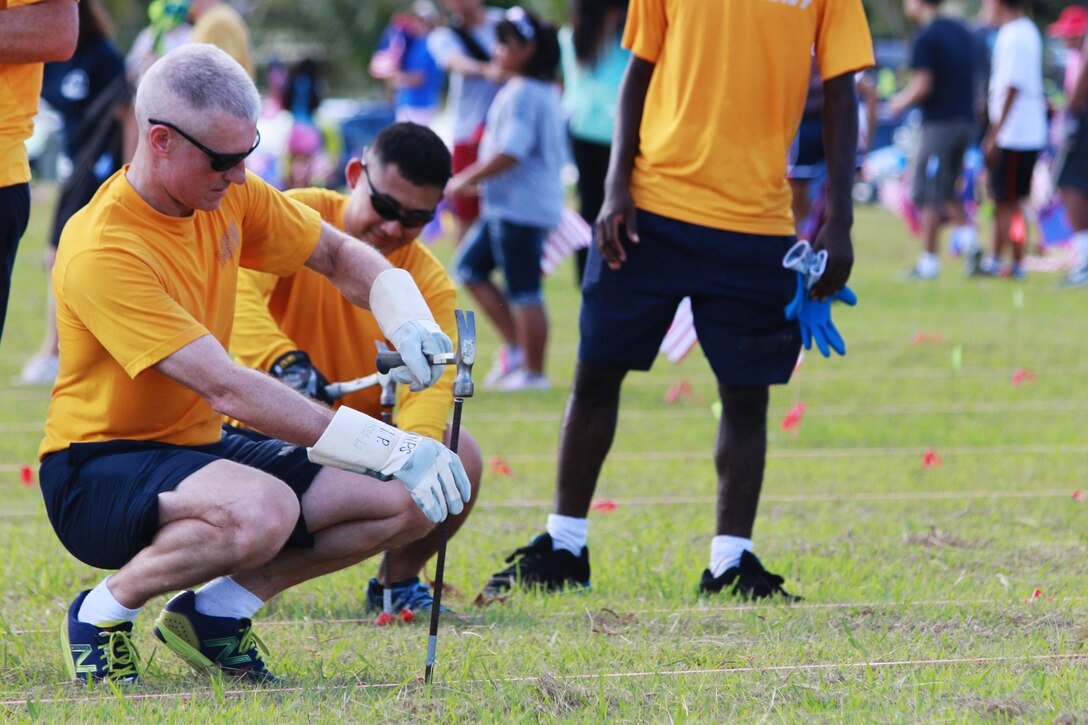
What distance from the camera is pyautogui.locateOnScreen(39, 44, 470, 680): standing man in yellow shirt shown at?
327 cm

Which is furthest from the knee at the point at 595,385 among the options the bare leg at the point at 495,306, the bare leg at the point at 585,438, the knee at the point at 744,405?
the bare leg at the point at 495,306

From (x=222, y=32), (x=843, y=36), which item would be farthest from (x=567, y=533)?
(x=222, y=32)

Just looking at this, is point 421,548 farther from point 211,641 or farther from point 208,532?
point 208,532

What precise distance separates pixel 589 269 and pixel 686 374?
13.5ft

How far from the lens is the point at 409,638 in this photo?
3879 mm

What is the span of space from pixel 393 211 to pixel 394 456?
118 centimetres

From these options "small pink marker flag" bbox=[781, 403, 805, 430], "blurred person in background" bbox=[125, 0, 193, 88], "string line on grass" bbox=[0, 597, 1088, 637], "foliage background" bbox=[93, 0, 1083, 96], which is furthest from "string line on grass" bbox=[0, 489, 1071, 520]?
"foliage background" bbox=[93, 0, 1083, 96]

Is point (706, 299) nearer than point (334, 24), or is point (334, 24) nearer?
point (706, 299)

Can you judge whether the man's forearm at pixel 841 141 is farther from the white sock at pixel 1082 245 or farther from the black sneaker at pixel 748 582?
the white sock at pixel 1082 245

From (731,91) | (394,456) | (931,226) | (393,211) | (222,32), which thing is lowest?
(394,456)

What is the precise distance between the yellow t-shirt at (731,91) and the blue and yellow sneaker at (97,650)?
1.92 meters

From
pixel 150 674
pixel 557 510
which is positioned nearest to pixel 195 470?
pixel 150 674

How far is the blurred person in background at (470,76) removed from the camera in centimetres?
940

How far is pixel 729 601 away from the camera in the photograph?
4.21 metres
